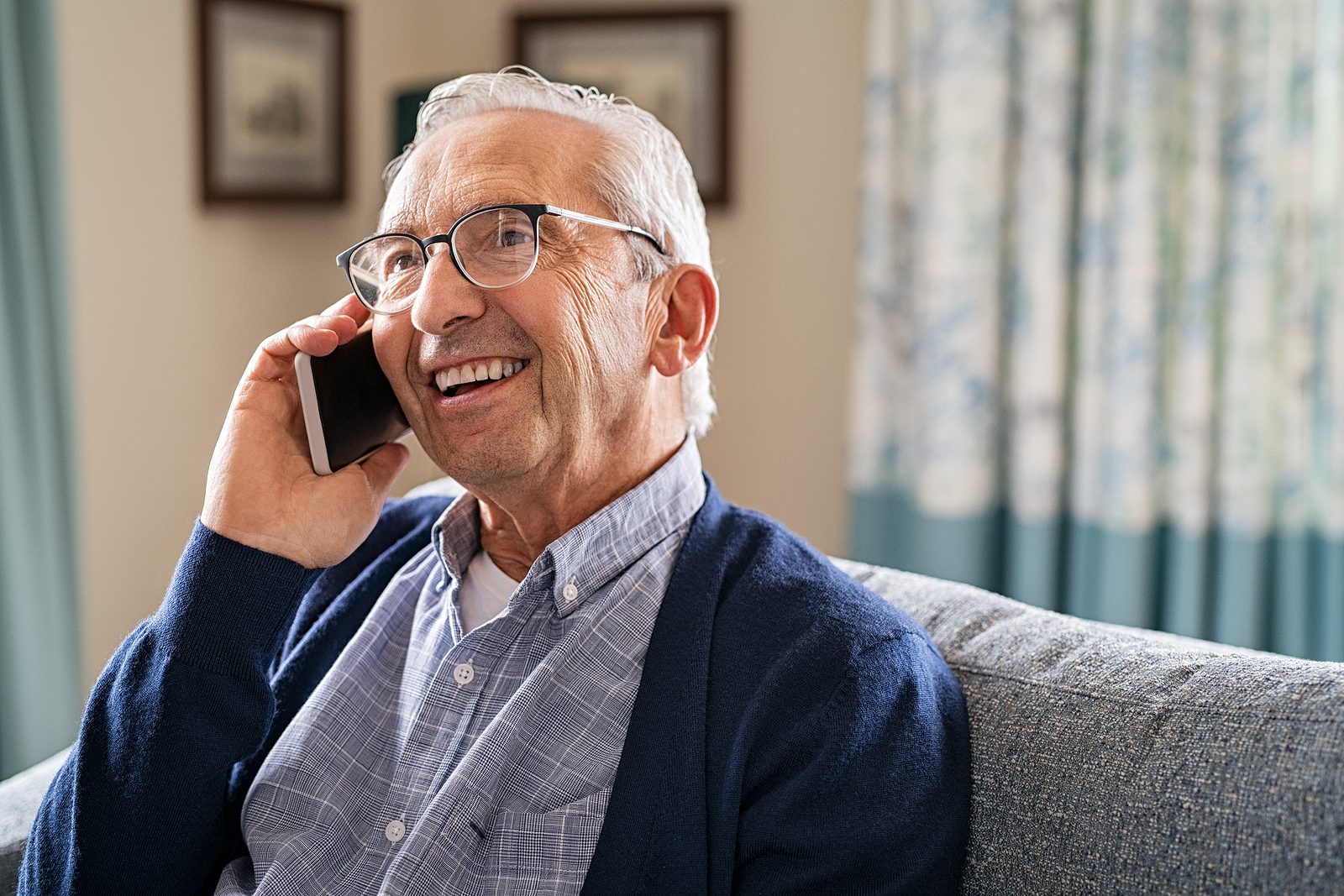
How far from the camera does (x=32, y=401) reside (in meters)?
2.38

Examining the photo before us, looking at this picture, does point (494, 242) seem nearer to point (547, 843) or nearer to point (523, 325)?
point (523, 325)

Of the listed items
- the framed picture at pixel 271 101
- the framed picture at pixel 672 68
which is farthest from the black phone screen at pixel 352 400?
the framed picture at pixel 672 68

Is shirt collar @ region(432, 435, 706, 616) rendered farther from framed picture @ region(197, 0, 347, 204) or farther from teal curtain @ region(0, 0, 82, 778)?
framed picture @ region(197, 0, 347, 204)

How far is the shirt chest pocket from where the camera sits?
114cm

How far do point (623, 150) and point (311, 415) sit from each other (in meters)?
0.46

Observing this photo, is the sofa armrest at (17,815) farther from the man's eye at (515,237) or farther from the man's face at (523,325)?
the man's eye at (515,237)

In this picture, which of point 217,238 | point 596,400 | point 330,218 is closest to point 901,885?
point 596,400

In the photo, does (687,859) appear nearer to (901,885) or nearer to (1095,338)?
(901,885)

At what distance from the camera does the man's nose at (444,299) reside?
1.28 metres

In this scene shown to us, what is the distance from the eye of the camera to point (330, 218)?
3.33 meters

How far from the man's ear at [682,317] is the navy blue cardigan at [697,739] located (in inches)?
7.1

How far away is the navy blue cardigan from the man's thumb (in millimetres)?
191

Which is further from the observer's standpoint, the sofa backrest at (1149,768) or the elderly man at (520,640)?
the elderly man at (520,640)

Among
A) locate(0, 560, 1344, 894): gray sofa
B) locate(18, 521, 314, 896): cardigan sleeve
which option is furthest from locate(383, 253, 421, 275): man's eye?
locate(0, 560, 1344, 894): gray sofa
